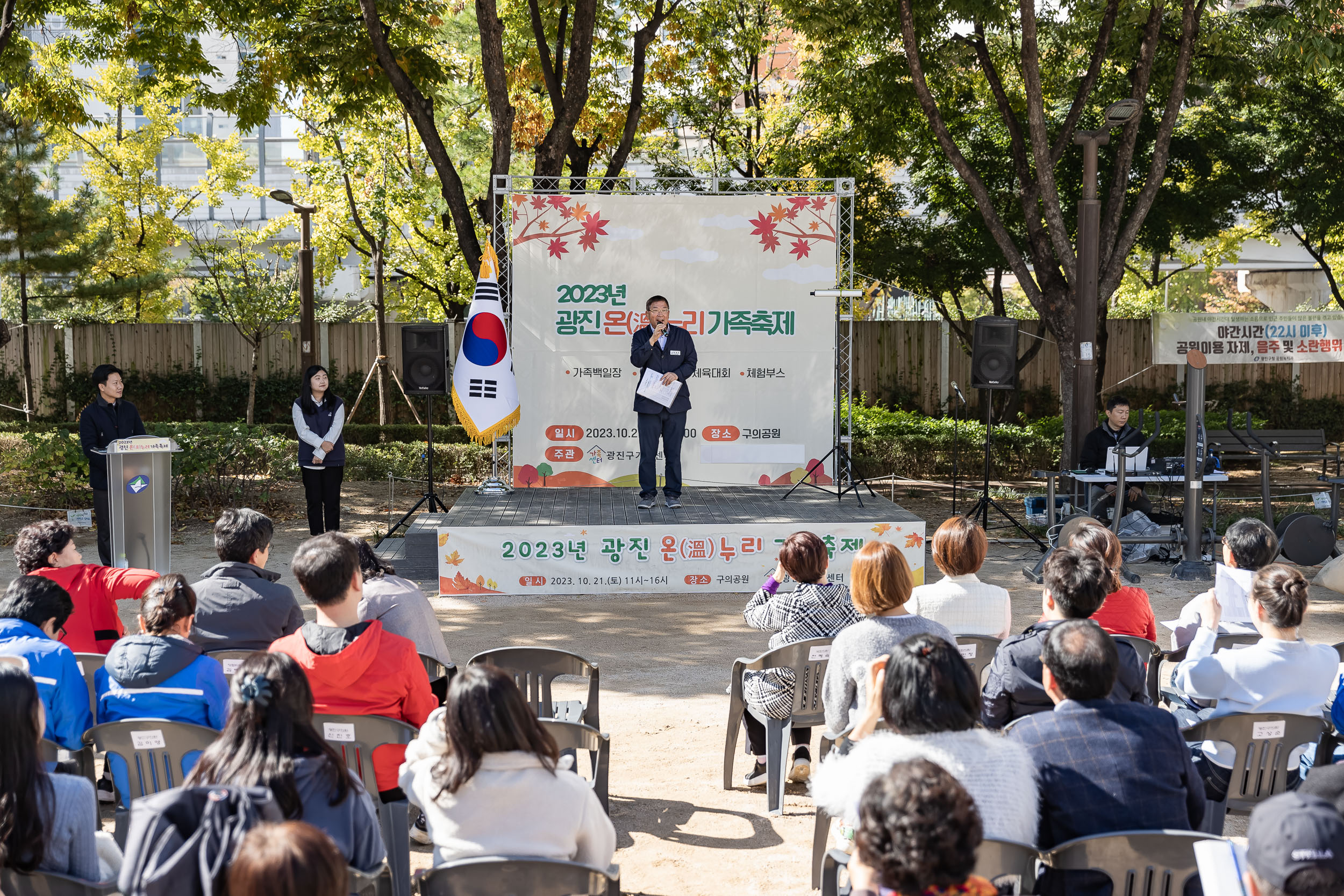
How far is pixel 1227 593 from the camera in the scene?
4.29 m

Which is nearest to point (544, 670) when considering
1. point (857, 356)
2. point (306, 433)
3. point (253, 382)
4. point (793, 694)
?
point (793, 694)

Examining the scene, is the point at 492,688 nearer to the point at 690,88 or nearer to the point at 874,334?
the point at 690,88

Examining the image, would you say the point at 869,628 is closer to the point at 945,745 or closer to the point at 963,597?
the point at 963,597

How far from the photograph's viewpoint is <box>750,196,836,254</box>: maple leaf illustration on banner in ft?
32.0

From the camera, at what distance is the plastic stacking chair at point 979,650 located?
3918 millimetres

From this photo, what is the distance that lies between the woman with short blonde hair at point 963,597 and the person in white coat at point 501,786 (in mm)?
2015

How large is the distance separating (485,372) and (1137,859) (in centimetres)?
739

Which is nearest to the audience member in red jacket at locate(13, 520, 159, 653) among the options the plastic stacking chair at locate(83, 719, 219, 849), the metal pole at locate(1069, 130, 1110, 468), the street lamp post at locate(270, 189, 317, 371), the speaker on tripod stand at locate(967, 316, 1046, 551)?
the plastic stacking chair at locate(83, 719, 219, 849)

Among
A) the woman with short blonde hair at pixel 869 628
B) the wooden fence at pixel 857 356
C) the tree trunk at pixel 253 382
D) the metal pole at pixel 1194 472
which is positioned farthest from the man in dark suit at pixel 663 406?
the tree trunk at pixel 253 382

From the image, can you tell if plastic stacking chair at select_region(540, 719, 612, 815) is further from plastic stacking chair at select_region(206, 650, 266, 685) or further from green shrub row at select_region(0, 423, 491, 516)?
green shrub row at select_region(0, 423, 491, 516)

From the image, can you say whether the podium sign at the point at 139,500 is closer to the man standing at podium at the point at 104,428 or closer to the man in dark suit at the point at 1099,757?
the man standing at podium at the point at 104,428

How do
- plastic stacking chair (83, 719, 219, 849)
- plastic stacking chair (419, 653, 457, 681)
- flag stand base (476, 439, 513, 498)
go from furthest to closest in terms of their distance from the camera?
flag stand base (476, 439, 513, 498)
plastic stacking chair (419, 653, 457, 681)
plastic stacking chair (83, 719, 219, 849)

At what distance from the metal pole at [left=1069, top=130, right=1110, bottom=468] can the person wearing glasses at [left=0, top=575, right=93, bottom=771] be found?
837cm

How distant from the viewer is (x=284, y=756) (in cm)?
216
